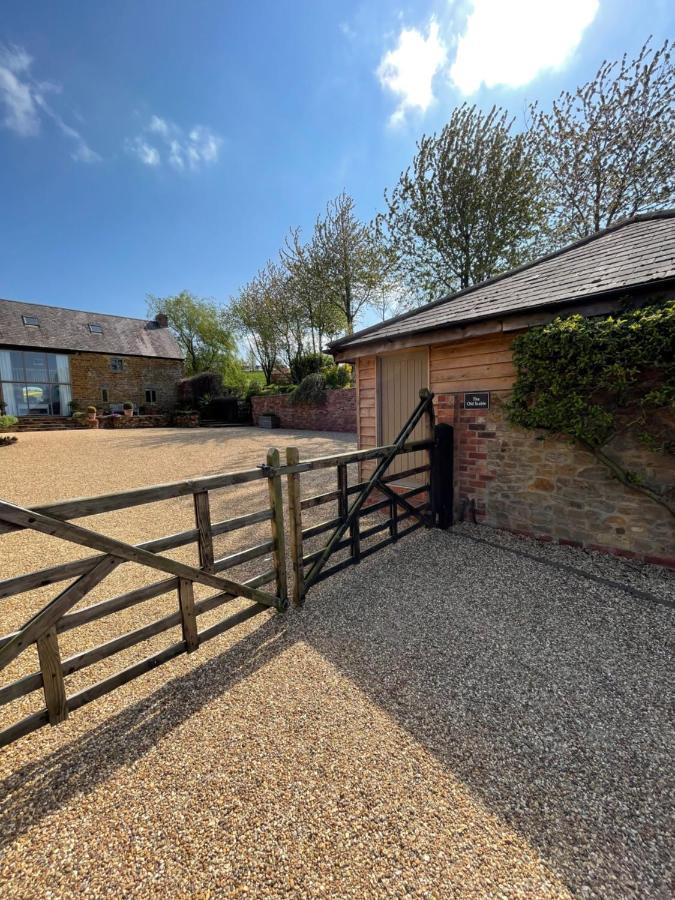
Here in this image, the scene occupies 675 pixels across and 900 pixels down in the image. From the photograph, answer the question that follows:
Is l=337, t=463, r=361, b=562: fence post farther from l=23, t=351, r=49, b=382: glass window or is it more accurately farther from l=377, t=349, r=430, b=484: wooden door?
l=23, t=351, r=49, b=382: glass window

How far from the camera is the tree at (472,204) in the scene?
13.8m

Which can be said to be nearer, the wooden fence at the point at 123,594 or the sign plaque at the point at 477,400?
the wooden fence at the point at 123,594

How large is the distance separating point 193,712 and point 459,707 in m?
1.65

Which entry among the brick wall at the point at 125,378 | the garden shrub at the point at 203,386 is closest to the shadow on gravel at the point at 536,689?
the garden shrub at the point at 203,386

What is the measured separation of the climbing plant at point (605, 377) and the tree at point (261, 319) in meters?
22.9

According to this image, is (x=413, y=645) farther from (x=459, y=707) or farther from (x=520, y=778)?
(x=520, y=778)

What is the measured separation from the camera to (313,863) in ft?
4.92

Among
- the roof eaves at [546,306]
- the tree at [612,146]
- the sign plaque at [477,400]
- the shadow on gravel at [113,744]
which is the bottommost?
the shadow on gravel at [113,744]

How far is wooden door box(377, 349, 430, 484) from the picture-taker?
5789 mm

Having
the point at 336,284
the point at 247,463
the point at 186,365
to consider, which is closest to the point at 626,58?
the point at 336,284

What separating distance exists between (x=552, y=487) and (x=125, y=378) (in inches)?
1111

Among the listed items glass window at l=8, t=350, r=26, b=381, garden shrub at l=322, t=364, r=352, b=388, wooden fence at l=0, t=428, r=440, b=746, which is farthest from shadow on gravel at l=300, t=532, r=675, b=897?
glass window at l=8, t=350, r=26, b=381

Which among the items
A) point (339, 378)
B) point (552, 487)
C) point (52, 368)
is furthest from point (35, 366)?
point (552, 487)

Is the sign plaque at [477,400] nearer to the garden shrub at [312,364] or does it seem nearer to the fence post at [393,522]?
the fence post at [393,522]
